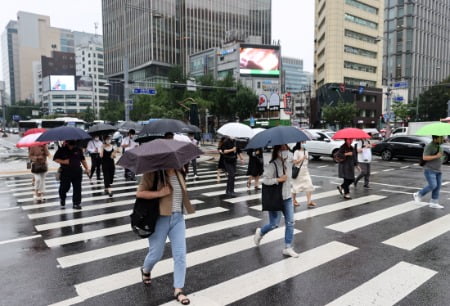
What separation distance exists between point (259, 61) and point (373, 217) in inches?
2764

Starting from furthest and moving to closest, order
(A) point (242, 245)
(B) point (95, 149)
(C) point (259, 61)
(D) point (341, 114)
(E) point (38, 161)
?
(C) point (259, 61)
(D) point (341, 114)
(B) point (95, 149)
(E) point (38, 161)
(A) point (242, 245)

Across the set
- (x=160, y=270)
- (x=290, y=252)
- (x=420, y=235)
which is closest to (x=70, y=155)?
(x=160, y=270)

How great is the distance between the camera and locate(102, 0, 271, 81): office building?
3573 inches

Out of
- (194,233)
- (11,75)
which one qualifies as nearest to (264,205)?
(194,233)

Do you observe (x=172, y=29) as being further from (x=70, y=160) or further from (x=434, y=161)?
(x=434, y=161)

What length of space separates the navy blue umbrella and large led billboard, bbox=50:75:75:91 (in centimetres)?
10189

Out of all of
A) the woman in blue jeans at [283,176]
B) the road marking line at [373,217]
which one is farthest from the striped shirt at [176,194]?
the road marking line at [373,217]

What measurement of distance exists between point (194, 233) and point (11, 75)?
656 feet

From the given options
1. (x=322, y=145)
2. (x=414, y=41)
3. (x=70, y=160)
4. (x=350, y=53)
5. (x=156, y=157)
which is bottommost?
(x=322, y=145)

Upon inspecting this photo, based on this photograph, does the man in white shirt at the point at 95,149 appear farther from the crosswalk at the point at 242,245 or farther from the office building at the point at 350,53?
the office building at the point at 350,53

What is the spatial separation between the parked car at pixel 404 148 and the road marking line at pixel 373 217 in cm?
1184

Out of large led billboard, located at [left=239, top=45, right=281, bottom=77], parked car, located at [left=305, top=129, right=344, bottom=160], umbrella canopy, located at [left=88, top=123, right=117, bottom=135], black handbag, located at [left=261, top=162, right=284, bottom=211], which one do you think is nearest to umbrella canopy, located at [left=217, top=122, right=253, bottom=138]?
umbrella canopy, located at [left=88, top=123, right=117, bottom=135]

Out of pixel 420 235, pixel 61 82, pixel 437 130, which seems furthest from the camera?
pixel 61 82

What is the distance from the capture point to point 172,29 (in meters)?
94.1
